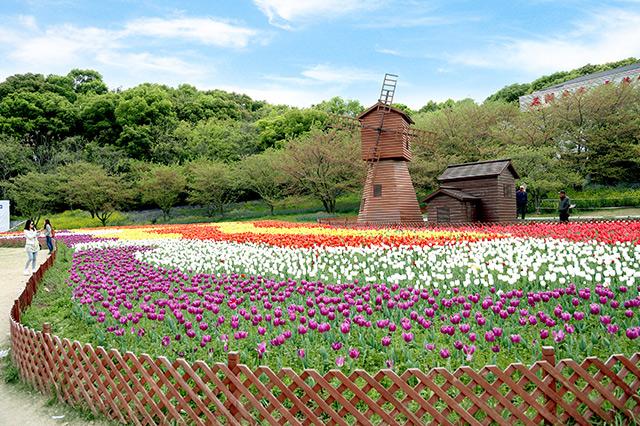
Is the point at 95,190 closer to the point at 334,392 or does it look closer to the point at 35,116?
the point at 35,116

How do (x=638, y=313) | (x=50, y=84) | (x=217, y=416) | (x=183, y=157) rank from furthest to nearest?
(x=50, y=84) → (x=183, y=157) → (x=638, y=313) → (x=217, y=416)

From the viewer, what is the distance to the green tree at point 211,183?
152 feet

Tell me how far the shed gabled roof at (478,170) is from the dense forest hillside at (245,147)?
3.11 meters

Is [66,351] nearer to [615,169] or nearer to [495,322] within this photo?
[495,322]

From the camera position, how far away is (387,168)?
2659cm

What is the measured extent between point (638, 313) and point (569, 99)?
39090 millimetres

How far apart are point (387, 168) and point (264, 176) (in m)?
22.3

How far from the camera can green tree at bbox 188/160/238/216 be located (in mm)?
46312

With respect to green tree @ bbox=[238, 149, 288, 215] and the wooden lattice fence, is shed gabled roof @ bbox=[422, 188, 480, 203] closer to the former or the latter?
the wooden lattice fence

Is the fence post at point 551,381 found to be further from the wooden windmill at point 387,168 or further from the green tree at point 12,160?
the green tree at point 12,160

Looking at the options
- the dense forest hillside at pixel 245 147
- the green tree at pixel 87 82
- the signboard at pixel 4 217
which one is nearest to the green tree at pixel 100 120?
the dense forest hillside at pixel 245 147

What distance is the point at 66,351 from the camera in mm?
5246

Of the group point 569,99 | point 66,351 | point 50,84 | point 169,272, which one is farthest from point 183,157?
point 66,351

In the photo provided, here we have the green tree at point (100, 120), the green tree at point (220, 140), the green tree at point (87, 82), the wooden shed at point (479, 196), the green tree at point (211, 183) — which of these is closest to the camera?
the wooden shed at point (479, 196)
